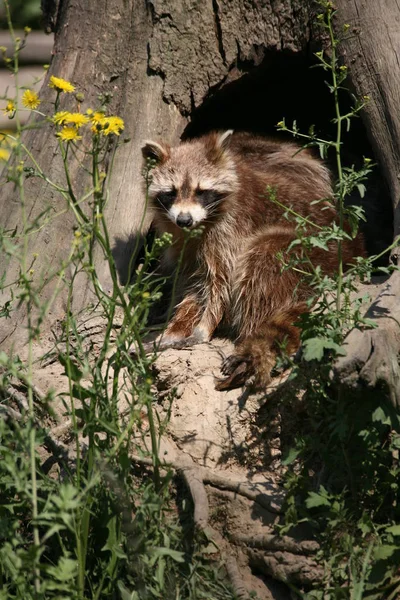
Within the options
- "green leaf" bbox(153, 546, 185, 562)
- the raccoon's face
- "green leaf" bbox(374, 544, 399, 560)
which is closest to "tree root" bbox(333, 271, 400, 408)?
"green leaf" bbox(374, 544, 399, 560)

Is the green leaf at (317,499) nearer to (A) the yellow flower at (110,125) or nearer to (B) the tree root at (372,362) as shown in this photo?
(B) the tree root at (372,362)

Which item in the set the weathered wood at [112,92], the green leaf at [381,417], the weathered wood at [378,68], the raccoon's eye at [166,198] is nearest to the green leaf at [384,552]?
the green leaf at [381,417]

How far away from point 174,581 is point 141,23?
350 centimetres

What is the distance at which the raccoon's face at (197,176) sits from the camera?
5.15 m

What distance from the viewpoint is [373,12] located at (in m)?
4.58

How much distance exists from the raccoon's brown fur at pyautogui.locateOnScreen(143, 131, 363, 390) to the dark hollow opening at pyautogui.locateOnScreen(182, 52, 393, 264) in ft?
1.04

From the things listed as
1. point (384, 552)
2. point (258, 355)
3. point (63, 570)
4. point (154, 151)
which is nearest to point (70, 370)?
point (63, 570)

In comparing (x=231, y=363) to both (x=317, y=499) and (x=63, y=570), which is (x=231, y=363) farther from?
(x=63, y=570)

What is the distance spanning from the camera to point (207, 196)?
5207 millimetres

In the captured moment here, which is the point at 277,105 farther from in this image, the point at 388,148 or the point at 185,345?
the point at 185,345

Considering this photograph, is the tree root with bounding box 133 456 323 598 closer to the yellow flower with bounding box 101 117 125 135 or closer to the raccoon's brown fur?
the yellow flower with bounding box 101 117 125 135

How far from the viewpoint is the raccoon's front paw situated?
409 cm

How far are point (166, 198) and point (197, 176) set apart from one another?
253mm

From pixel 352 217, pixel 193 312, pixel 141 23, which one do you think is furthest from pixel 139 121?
pixel 352 217
